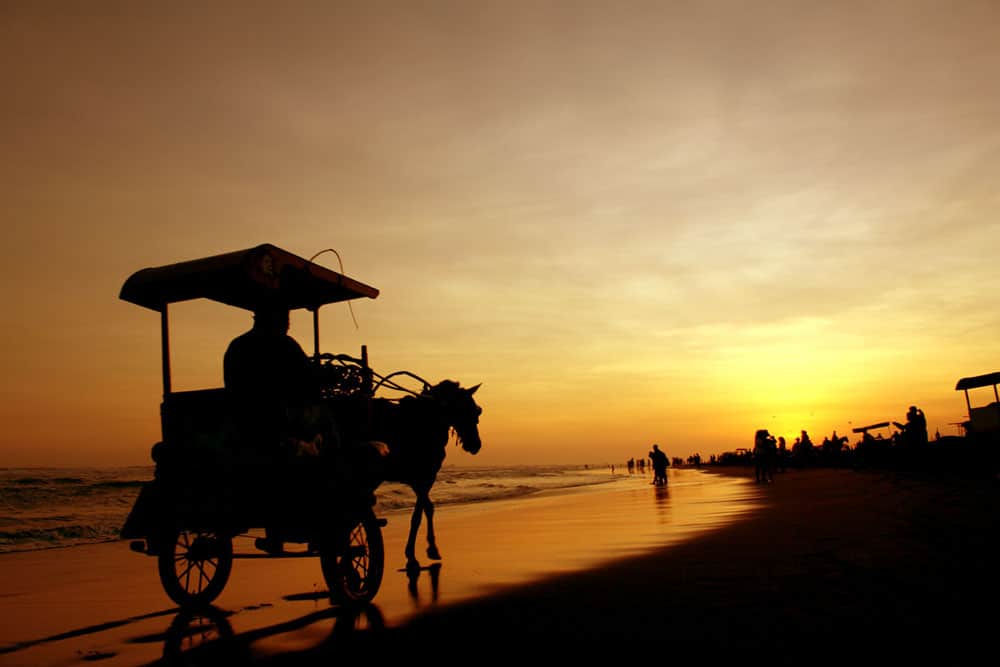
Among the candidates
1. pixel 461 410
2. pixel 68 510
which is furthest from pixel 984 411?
pixel 68 510

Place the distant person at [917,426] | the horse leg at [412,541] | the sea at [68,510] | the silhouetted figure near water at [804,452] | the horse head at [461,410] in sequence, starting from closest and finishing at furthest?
1. the horse leg at [412,541]
2. the horse head at [461,410]
3. the sea at [68,510]
4. the distant person at [917,426]
5. the silhouetted figure near water at [804,452]

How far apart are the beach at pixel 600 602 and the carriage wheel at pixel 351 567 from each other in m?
0.21

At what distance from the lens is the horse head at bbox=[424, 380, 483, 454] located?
1205 cm

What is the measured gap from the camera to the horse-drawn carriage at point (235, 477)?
757 cm

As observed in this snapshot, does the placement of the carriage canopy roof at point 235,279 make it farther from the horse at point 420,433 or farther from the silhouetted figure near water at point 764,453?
the silhouetted figure near water at point 764,453

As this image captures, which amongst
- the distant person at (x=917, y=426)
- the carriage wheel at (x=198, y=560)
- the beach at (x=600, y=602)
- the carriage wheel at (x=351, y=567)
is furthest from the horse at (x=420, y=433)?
the distant person at (x=917, y=426)

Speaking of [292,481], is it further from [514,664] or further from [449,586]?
[514,664]

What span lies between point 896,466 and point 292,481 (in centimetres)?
3450

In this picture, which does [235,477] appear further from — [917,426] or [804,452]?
[804,452]

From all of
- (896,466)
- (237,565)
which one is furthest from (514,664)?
(896,466)

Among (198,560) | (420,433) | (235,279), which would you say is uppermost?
(235,279)

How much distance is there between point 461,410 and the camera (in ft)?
40.5

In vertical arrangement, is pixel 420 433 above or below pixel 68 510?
above

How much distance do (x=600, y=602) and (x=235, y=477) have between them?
3661mm
